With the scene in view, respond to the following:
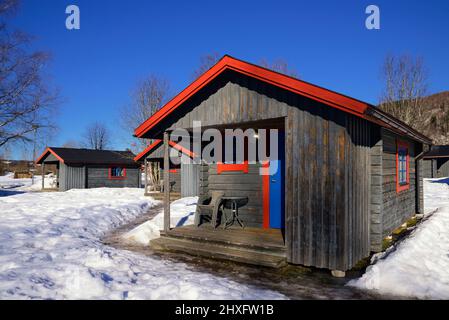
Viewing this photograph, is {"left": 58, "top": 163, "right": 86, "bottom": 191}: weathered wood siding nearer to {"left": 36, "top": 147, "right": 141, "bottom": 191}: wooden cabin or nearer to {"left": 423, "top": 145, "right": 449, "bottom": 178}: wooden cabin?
{"left": 36, "top": 147, "right": 141, "bottom": 191}: wooden cabin

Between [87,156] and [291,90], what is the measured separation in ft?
80.8

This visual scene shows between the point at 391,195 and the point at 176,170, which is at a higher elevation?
the point at 176,170

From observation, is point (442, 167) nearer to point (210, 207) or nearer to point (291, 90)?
point (210, 207)

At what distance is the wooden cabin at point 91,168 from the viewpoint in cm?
2469

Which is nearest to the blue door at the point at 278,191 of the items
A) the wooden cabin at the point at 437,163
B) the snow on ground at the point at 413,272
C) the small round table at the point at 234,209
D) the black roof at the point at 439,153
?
the small round table at the point at 234,209

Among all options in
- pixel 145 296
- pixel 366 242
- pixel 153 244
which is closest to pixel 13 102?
pixel 153 244

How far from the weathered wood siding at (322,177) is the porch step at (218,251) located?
399mm

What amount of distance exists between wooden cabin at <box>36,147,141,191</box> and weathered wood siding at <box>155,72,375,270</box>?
2261 centimetres

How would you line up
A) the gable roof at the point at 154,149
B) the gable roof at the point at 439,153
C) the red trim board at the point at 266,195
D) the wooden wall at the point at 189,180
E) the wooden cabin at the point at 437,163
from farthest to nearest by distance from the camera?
the wooden cabin at the point at 437,163 < the gable roof at the point at 439,153 < the wooden wall at the point at 189,180 < the gable roof at the point at 154,149 < the red trim board at the point at 266,195

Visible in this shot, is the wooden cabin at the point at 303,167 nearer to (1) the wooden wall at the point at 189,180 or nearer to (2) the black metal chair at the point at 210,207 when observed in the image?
(2) the black metal chair at the point at 210,207

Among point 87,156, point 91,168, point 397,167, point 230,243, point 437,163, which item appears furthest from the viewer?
point 437,163

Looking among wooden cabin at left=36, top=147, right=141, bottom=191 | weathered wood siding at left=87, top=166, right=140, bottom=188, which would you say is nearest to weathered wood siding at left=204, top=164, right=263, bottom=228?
wooden cabin at left=36, top=147, right=141, bottom=191

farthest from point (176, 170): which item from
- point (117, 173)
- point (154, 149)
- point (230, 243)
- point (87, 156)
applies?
point (230, 243)

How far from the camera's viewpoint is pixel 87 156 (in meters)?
26.3
